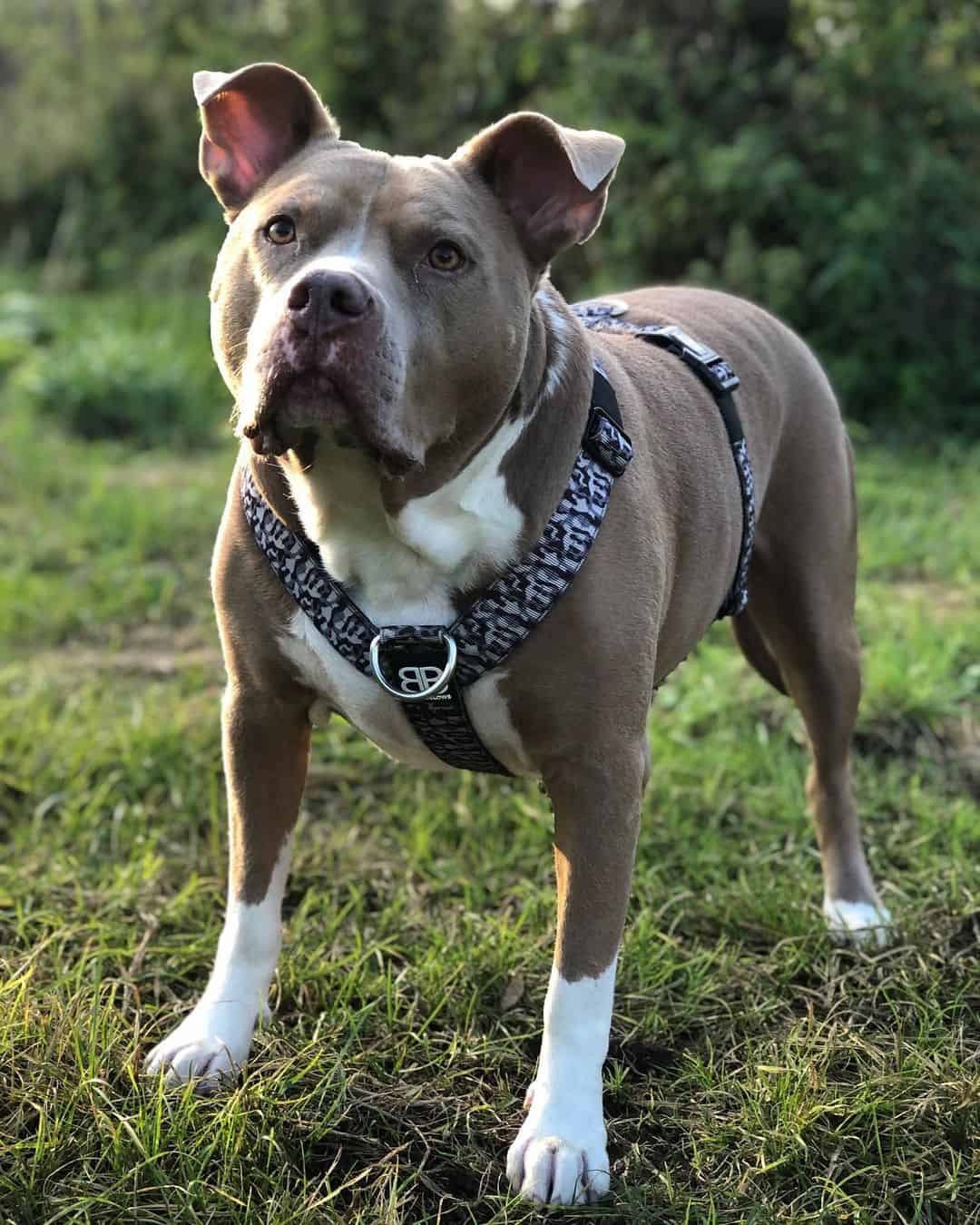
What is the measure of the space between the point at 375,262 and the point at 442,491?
0.38 metres

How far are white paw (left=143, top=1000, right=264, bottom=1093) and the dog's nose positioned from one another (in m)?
1.33

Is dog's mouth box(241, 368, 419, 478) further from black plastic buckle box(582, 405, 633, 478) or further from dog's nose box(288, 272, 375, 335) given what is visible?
black plastic buckle box(582, 405, 633, 478)

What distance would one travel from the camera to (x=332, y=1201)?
2311 mm

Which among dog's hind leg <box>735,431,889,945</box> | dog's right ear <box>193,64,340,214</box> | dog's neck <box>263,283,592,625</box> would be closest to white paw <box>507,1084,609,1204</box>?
dog's neck <box>263,283,592,625</box>

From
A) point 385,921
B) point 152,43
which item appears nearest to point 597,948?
point 385,921

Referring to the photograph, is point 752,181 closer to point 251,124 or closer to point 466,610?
point 251,124

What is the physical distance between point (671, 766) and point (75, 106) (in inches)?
390

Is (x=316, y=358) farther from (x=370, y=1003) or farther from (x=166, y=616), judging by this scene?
(x=166, y=616)

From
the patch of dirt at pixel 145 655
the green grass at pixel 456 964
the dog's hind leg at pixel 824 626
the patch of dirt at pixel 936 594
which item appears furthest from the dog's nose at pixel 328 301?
the patch of dirt at pixel 936 594

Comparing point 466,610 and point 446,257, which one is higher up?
point 446,257

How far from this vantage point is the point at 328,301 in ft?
6.66

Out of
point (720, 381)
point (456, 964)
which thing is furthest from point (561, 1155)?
point (720, 381)

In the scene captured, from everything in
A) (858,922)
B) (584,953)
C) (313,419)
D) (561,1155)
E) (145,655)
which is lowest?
(145,655)

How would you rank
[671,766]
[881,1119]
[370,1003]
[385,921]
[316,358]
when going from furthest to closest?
[671,766], [385,921], [370,1003], [881,1119], [316,358]
